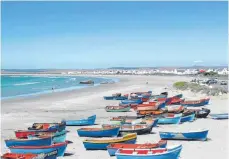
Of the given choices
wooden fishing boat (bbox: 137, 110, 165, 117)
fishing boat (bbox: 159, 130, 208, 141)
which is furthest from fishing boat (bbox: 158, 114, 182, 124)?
fishing boat (bbox: 159, 130, 208, 141)

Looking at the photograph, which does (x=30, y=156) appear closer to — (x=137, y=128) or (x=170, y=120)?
(x=137, y=128)

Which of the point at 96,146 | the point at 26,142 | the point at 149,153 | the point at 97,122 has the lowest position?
the point at 97,122

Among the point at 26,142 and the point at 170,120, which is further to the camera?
the point at 170,120

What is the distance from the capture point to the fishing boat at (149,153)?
14719mm

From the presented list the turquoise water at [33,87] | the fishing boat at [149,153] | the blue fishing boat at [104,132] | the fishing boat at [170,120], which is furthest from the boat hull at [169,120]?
the turquoise water at [33,87]

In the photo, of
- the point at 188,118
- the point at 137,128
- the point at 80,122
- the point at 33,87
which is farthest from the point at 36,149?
the point at 33,87

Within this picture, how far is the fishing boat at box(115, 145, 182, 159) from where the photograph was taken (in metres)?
14.7

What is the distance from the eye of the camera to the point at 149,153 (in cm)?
1520

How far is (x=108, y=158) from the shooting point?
17.0m

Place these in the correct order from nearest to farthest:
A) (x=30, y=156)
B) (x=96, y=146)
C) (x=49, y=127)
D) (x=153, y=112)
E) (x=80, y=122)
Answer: (x=30, y=156) < (x=96, y=146) < (x=49, y=127) < (x=80, y=122) < (x=153, y=112)

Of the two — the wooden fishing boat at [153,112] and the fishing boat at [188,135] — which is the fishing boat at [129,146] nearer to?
the fishing boat at [188,135]

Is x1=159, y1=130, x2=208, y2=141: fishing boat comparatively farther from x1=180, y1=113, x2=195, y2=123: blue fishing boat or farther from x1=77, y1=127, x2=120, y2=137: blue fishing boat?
x1=180, y1=113, x2=195, y2=123: blue fishing boat

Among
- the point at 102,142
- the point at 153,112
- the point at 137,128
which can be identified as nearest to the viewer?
the point at 102,142

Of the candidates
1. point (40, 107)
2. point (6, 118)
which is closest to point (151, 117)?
point (6, 118)
